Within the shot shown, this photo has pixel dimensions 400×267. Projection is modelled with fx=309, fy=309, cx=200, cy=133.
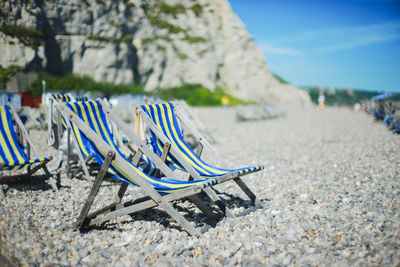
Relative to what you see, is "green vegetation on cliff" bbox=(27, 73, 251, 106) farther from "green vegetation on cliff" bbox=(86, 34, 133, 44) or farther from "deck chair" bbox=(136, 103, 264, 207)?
"deck chair" bbox=(136, 103, 264, 207)

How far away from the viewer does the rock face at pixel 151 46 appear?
42.3 ft

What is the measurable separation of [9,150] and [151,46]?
71.2 ft

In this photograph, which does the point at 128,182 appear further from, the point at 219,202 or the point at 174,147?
the point at 219,202

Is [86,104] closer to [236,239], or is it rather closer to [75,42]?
[236,239]

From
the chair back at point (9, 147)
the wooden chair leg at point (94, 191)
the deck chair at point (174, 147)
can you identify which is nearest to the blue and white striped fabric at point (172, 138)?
the deck chair at point (174, 147)

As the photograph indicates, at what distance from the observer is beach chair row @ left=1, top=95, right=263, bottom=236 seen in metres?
2.36

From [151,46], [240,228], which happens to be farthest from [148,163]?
[151,46]

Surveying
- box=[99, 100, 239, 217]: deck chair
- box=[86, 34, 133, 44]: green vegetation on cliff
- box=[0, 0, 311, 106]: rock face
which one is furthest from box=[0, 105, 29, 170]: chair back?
box=[86, 34, 133, 44]: green vegetation on cliff

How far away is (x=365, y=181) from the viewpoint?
3.87 m

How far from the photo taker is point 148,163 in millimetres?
3205

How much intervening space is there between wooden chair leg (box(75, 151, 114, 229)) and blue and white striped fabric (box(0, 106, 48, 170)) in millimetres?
1222

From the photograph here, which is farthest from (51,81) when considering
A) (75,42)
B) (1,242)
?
(1,242)

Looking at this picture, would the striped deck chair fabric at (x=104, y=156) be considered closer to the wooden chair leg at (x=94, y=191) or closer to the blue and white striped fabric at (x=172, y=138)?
the wooden chair leg at (x=94, y=191)

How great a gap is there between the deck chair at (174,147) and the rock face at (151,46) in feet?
15.7
